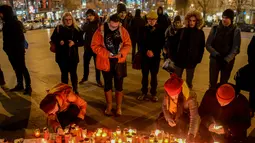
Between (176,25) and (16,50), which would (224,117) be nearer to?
(176,25)

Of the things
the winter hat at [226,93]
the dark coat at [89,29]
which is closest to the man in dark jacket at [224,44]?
the winter hat at [226,93]

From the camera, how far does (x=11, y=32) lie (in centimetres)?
563

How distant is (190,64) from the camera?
500 centimetres

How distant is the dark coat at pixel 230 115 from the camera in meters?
3.10

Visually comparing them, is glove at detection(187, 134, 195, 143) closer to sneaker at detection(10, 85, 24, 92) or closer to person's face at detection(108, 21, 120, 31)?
person's face at detection(108, 21, 120, 31)

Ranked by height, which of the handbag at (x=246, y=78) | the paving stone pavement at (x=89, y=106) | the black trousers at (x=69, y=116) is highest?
the handbag at (x=246, y=78)

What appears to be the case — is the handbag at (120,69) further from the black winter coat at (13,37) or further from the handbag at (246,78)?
the black winter coat at (13,37)

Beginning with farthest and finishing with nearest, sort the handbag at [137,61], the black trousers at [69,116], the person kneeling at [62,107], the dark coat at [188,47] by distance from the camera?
the handbag at [137,61], the dark coat at [188,47], the black trousers at [69,116], the person kneeling at [62,107]

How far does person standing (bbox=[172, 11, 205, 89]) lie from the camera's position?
4.79 m

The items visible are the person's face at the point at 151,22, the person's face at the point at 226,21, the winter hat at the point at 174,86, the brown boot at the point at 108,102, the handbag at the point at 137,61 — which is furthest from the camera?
the handbag at the point at 137,61

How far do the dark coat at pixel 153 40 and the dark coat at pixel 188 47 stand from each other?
308 mm

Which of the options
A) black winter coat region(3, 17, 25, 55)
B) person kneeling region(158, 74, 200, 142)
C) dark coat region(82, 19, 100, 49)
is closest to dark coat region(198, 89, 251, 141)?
person kneeling region(158, 74, 200, 142)

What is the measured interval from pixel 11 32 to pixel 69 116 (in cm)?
300

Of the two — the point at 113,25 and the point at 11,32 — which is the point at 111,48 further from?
the point at 11,32
